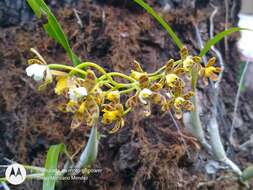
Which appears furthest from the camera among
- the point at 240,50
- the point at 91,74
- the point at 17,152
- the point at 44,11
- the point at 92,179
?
the point at 240,50

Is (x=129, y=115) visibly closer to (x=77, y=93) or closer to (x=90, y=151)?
(x=90, y=151)

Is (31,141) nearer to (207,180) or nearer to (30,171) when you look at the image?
(30,171)

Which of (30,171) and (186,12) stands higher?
(186,12)

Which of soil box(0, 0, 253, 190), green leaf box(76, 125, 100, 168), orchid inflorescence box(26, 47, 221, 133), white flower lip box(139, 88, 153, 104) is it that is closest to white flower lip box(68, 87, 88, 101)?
orchid inflorescence box(26, 47, 221, 133)

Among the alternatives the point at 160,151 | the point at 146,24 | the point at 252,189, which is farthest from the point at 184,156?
the point at 146,24

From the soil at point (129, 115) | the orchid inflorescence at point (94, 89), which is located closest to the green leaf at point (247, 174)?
the soil at point (129, 115)

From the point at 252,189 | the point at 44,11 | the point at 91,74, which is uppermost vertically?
the point at 44,11
